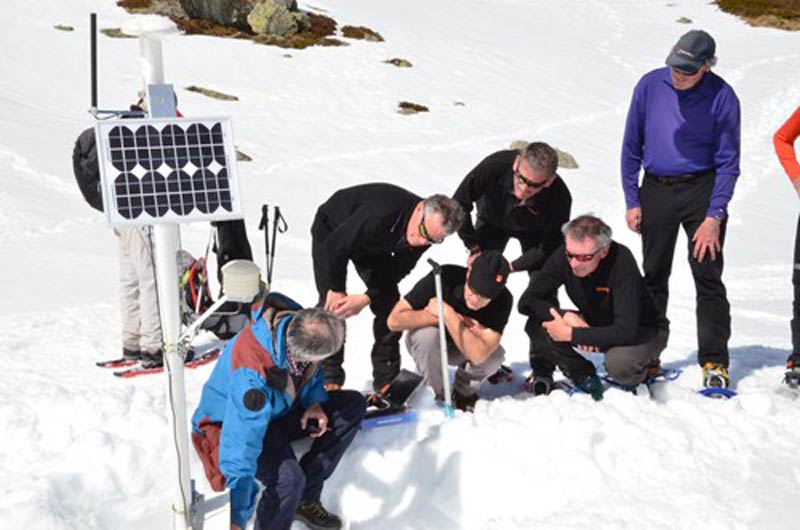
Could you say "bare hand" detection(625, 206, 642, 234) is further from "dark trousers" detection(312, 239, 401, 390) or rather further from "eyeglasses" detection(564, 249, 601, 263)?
"dark trousers" detection(312, 239, 401, 390)

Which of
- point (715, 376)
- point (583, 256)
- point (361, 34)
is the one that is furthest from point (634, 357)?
point (361, 34)

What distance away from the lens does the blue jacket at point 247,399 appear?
3516mm

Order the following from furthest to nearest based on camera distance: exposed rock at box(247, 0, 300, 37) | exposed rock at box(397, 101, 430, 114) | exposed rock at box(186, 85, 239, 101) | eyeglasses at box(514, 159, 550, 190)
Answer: exposed rock at box(247, 0, 300, 37) → exposed rock at box(397, 101, 430, 114) → exposed rock at box(186, 85, 239, 101) → eyeglasses at box(514, 159, 550, 190)

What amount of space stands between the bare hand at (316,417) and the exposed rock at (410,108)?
1795cm

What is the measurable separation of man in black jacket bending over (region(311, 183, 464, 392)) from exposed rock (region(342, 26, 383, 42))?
24.1 metres

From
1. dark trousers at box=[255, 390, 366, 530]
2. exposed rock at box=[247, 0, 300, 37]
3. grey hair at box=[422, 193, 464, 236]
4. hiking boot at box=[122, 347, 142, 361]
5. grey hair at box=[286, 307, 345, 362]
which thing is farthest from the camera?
exposed rock at box=[247, 0, 300, 37]

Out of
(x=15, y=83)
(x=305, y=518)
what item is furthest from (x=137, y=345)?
(x=15, y=83)

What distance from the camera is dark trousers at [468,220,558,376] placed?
505 cm

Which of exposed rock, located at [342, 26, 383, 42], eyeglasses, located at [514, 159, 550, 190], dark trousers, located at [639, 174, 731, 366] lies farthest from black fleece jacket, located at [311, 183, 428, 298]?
exposed rock, located at [342, 26, 383, 42]

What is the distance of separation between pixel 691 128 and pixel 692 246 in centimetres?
73

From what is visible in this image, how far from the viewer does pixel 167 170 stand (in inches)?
126

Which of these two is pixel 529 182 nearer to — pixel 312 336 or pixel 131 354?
pixel 312 336

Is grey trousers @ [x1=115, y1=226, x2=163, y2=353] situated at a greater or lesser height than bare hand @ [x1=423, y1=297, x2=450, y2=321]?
lesser

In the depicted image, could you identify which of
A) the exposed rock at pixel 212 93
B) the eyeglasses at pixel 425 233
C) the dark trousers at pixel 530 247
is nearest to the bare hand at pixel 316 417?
the eyeglasses at pixel 425 233
